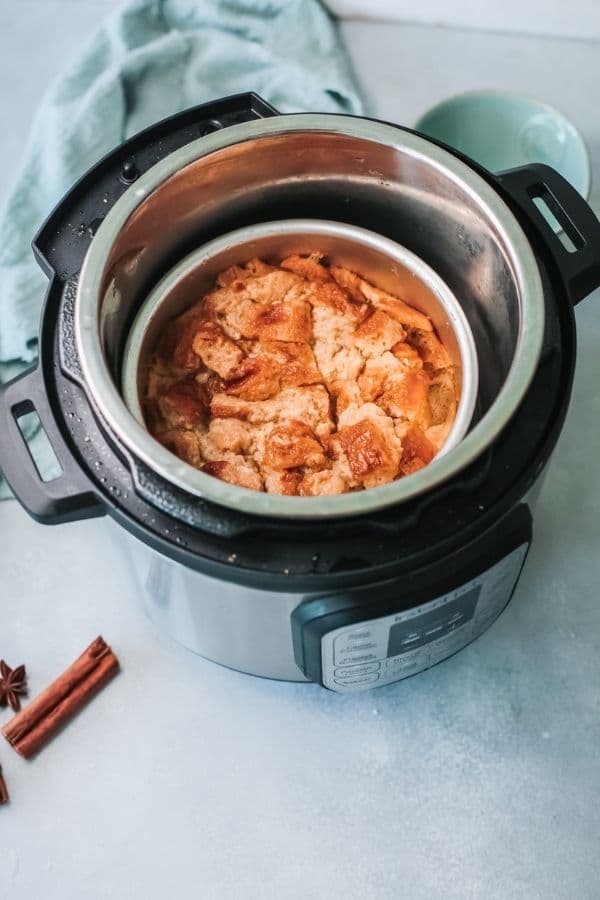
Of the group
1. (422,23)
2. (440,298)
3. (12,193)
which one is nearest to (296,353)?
(440,298)

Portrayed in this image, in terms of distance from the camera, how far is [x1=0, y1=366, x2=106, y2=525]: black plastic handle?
0.90 metres

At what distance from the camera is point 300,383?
1090 millimetres

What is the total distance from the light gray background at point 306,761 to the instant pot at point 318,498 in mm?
101

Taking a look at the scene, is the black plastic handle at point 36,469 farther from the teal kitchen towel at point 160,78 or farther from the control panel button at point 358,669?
the teal kitchen towel at point 160,78

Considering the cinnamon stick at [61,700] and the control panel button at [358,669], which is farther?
the cinnamon stick at [61,700]

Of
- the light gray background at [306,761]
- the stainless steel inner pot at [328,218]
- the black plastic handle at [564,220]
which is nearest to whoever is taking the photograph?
the stainless steel inner pot at [328,218]

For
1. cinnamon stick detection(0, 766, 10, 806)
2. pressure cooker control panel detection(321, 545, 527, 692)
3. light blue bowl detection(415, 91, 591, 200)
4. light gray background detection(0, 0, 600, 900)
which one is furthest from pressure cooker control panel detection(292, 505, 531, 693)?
light blue bowl detection(415, 91, 591, 200)

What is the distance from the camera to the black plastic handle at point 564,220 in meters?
1.01

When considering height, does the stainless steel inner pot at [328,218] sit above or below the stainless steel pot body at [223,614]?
above

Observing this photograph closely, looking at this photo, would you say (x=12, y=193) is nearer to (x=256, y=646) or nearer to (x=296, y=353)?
(x=296, y=353)

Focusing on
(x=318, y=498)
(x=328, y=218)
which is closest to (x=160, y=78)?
(x=328, y=218)

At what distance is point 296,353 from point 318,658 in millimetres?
332

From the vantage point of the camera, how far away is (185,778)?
45.5 inches

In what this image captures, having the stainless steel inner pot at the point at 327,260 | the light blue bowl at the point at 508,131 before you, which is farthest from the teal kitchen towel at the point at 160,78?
the stainless steel inner pot at the point at 327,260
